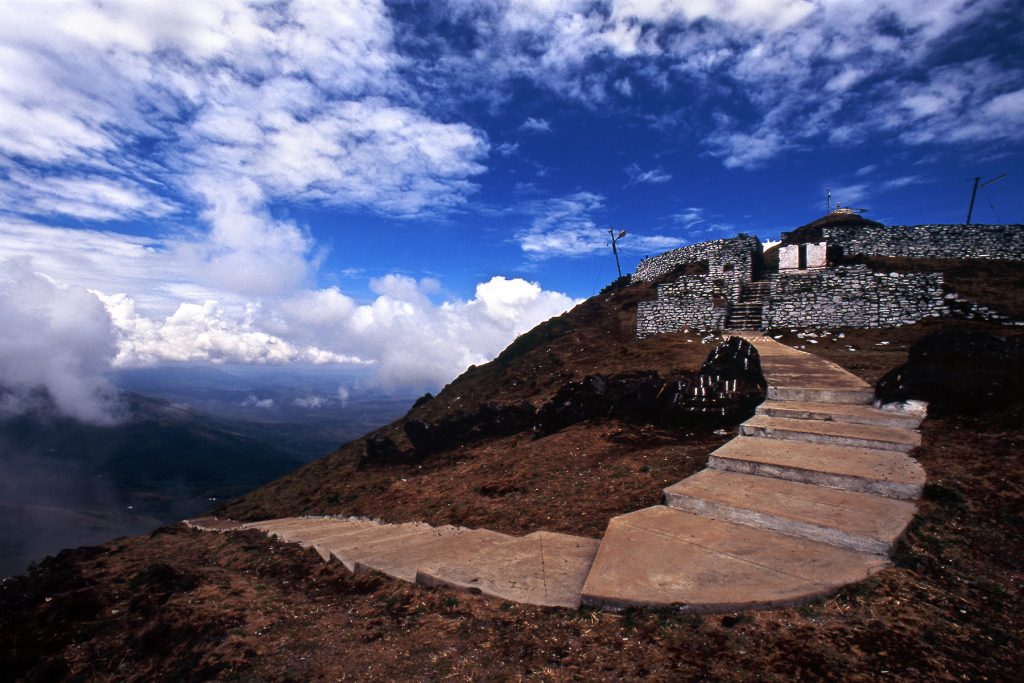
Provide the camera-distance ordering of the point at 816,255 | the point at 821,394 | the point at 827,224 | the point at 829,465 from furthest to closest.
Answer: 1. the point at 827,224
2. the point at 816,255
3. the point at 821,394
4. the point at 829,465

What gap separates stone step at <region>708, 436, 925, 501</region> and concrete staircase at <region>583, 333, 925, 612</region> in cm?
1

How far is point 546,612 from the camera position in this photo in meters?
3.66

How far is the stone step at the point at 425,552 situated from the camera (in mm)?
4965

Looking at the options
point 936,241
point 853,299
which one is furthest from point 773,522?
point 936,241

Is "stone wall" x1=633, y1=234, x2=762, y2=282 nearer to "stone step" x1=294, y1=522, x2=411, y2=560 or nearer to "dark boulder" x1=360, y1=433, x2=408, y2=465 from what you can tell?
"dark boulder" x1=360, y1=433, x2=408, y2=465

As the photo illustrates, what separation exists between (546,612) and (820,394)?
8875mm

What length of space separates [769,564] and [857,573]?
65cm

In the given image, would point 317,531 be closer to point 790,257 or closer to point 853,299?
point 853,299

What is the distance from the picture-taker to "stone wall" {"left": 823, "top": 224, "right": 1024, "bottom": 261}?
22281 mm

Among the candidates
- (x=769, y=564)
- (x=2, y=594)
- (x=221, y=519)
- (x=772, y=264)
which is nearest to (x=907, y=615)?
(x=769, y=564)

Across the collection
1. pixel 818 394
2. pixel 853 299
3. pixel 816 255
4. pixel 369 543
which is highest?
pixel 816 255

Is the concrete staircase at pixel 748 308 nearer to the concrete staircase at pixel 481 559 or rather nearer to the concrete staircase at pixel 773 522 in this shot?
the concrete staircase at pixel 773 522

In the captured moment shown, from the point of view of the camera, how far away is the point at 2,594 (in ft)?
20.5

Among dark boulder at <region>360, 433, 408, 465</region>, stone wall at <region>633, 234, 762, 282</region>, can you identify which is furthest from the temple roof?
dark boulder at <region>360, 433, 408, 465</region>
